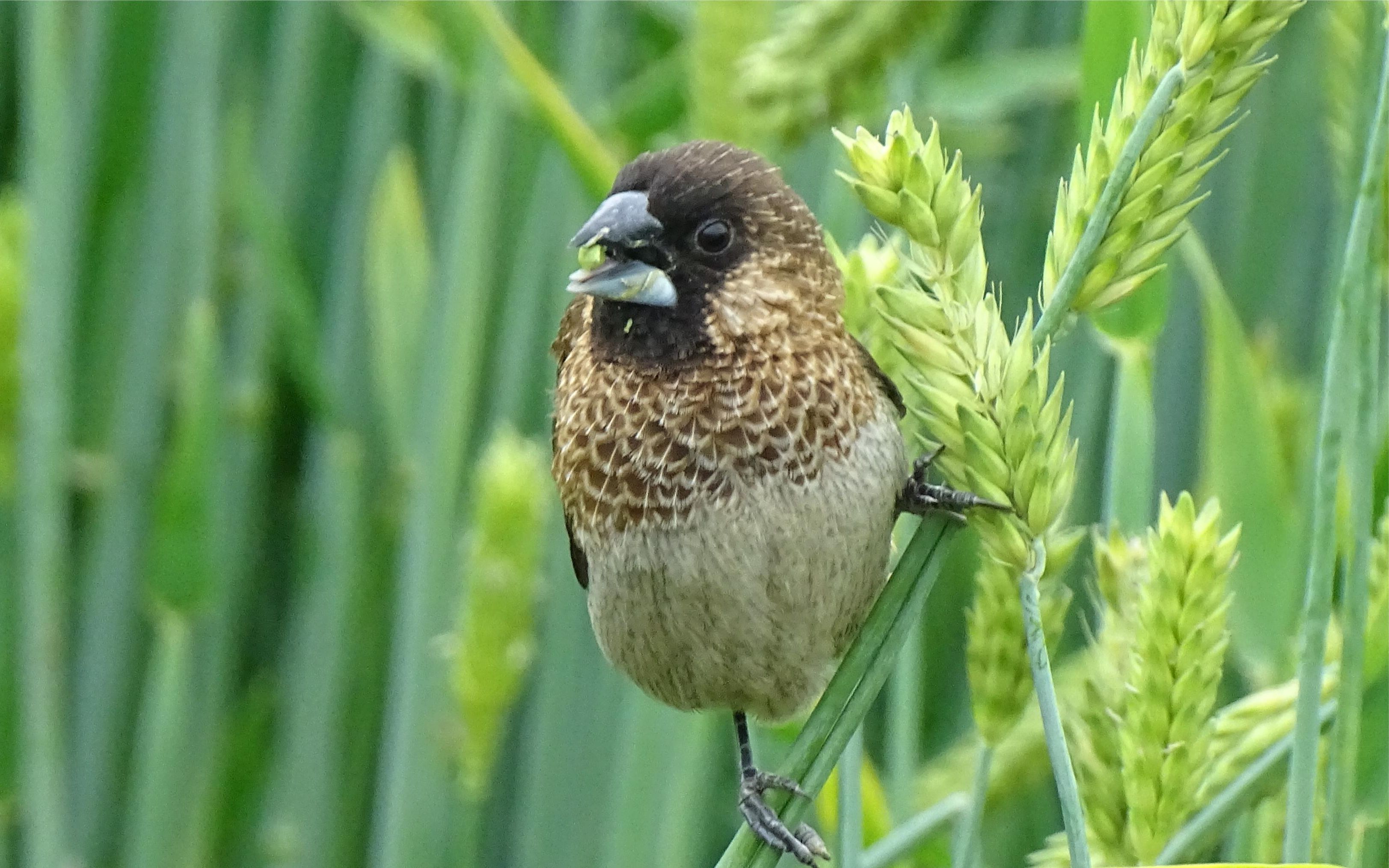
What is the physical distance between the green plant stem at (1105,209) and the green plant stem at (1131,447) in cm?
25

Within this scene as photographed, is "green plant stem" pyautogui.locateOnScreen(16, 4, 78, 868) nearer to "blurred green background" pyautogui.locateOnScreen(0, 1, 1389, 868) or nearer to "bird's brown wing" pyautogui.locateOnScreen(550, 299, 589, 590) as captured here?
"blurred green background" pyautogui.locateOnScreen(0, 1, 1389, 868)

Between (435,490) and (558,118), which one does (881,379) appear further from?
(435,490)

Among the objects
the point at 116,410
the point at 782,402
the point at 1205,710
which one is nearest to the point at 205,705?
the point at 116,410

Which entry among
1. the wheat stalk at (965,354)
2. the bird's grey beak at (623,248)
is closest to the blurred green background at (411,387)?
the bird's grey beak at (623,248)

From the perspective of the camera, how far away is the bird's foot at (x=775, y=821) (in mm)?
718

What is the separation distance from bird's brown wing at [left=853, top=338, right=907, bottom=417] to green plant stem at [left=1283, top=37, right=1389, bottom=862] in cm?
27

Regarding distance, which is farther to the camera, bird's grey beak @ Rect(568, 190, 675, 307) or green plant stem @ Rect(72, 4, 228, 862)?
green plant stem @ Rect(72, 4, 228, 862)

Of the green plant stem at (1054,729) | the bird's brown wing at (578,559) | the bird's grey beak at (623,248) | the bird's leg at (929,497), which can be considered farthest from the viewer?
the bird's brown wing at (578,559)

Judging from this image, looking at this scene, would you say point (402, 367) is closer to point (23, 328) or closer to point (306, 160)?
point (23, 328)

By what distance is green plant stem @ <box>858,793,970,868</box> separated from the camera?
89cm

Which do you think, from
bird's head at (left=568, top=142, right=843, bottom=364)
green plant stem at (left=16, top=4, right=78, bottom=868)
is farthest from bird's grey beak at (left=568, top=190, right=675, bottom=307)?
green plant stem at (left=16, top=4, right=78, bottom=868)

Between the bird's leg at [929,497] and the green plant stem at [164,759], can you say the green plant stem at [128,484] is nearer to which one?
the green plant stem at [164,759]

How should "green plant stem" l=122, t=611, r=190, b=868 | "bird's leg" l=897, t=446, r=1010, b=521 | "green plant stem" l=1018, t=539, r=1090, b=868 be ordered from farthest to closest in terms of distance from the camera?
1. "green plant stem" l=122, t=611, r=190, b=868
2. "bird's leg" l=897, t=446, r=1010, b=521
3. "green plant stem" l=1018, t=539, r=1090, b=868

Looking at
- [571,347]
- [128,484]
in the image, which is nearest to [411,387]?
[128,484]
